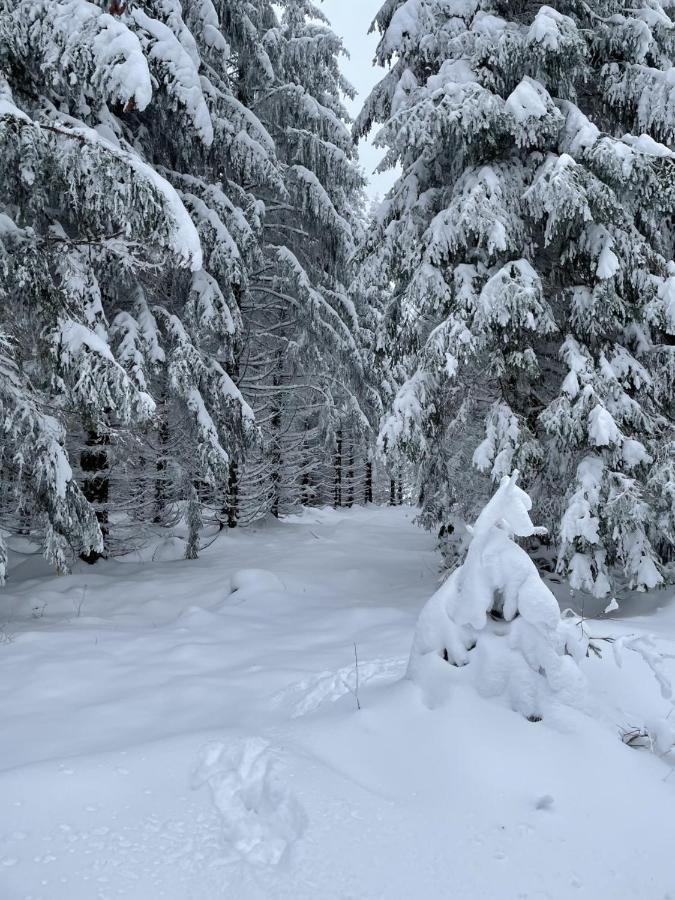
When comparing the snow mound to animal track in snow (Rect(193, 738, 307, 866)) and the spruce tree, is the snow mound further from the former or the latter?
animal track in snow (Rect(193, 738, 307, 866))

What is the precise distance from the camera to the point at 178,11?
24.8 ft

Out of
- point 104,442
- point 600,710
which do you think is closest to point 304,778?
point 600,710

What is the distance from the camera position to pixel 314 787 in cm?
256

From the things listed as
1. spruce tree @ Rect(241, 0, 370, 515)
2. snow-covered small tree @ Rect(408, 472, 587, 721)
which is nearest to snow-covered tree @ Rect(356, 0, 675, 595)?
snow-covered small tree @ Rect(408, 472, 587, 721)

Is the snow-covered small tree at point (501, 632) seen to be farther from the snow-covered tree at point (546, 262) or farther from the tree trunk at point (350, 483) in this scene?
the tree trunk at point (350, 483)

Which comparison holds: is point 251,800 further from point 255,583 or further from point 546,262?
point 546,262

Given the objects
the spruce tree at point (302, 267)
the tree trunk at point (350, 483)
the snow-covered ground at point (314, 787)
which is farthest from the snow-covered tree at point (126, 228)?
the tree trunk at point (350, 483)

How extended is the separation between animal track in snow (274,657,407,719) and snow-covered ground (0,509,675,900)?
0.02 m

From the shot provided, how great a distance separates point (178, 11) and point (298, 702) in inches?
335

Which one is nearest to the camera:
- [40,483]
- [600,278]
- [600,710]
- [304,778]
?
[304,778]

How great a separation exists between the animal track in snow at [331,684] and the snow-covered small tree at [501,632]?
0.64 meters

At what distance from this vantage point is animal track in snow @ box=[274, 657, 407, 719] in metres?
3.66

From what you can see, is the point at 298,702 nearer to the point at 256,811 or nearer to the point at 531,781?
the point at 256,811

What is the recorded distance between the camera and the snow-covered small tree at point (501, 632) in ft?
10.0
